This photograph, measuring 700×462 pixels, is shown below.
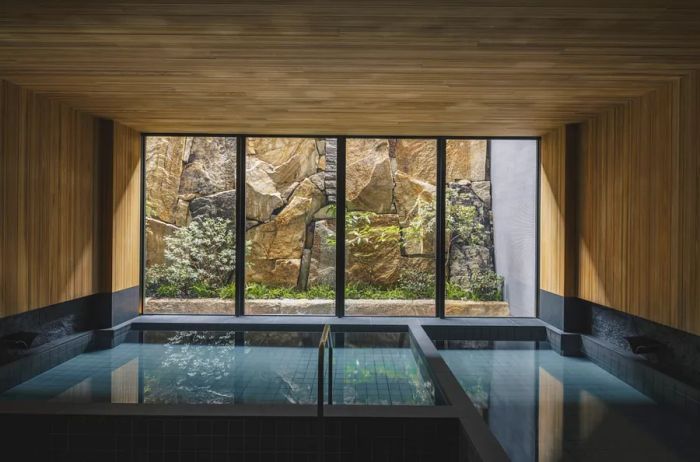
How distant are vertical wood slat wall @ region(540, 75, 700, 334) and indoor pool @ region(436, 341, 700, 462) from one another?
0.79m

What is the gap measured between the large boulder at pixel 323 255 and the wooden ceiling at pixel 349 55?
182 cm

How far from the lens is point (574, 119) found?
5848 mm

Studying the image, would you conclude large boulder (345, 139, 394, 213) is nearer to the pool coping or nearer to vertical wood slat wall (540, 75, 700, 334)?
the pool coping

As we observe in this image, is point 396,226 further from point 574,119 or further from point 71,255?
point 71,255

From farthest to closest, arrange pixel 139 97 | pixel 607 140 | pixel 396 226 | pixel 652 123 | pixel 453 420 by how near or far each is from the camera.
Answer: pixel 396 226, pixel 607 140, pixel 139 97, pixel 652 123, pixel 453 420

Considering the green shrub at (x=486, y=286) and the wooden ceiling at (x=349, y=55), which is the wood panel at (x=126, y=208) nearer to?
the wooden ceiling at (x=349, y=55)

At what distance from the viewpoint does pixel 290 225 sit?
7094 mm

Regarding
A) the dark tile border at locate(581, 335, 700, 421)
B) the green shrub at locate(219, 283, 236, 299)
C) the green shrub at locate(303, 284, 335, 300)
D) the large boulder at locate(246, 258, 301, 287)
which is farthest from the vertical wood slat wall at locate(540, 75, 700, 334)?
the green shrub at locate(219, 283, 236, 299)

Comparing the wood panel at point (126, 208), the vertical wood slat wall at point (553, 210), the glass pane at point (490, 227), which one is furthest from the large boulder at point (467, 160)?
the wood panel at point (126, 208)

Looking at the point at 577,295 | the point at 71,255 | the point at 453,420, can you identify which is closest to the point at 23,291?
the point at 71,255

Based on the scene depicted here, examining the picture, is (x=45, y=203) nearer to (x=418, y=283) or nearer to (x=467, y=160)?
(x=418, y=283)

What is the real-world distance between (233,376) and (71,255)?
2.42 m

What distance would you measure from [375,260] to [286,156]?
1.94 m

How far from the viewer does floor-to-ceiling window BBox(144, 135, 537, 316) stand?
694 centimetres
